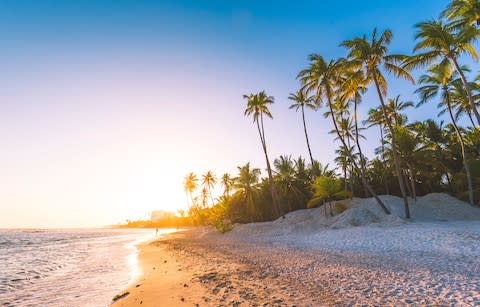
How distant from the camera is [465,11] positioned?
704 inches

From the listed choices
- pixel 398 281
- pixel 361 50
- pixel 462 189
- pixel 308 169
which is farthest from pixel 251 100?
pixel 398 281

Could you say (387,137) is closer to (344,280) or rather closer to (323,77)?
(323,77)

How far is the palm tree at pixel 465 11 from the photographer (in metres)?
17.6

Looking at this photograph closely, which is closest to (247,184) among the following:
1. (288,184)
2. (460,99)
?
(288,184)

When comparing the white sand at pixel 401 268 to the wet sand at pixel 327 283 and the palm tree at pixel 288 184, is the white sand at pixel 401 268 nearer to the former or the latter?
the wet sand at pixel 327 283

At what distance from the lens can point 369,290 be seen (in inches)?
249

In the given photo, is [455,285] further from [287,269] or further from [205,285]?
[205,285]

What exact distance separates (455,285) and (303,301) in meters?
3.57

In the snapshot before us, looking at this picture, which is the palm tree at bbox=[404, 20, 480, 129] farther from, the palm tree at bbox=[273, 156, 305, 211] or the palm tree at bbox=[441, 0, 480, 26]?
the palm tree at bbox=[273, 156, 305, 211]

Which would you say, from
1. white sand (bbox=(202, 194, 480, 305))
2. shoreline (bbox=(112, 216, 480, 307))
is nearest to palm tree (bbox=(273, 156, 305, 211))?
white sand (bbox=(202, 194, 480, 305))

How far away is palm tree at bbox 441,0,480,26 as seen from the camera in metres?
17.6

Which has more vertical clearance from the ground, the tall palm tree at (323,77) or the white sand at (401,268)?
the tall palm tree at (323,77)

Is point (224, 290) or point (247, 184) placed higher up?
point (247, 184)

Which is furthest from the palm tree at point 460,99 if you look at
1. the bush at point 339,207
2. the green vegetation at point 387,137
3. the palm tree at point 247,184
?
the palm tree at point 247,184
